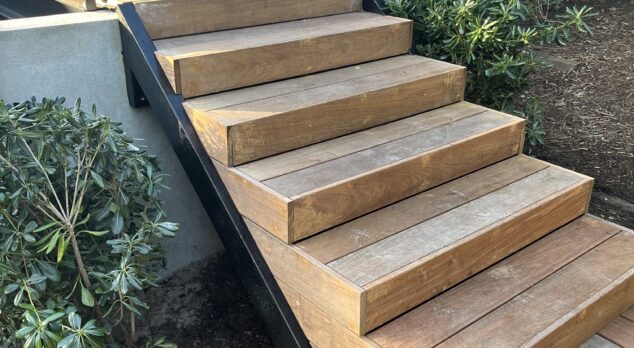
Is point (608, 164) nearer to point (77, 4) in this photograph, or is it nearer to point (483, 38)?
point (483, 38)

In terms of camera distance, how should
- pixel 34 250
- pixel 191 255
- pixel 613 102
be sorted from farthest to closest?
pixel 613 102 → pixel 191 255 → pixel 34 250

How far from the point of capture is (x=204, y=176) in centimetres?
220

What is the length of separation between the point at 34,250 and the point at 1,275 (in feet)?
0.46

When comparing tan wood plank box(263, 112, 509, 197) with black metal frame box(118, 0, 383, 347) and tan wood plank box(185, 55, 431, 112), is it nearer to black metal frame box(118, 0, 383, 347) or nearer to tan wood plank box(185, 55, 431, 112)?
black metal frame box(118, 0, 383, 347)

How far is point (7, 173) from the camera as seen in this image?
1762 millimetres

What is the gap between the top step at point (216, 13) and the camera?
96.6 inches

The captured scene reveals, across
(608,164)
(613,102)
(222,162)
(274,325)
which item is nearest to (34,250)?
(222,162)

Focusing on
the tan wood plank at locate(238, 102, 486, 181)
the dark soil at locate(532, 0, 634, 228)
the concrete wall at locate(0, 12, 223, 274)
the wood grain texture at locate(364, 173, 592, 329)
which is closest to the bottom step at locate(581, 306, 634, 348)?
the wood grain texture at locate(364, 173, 592, 329)

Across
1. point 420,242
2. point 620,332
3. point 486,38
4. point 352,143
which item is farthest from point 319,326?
point 486,38

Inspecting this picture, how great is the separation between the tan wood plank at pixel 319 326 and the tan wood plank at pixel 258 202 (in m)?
0.20

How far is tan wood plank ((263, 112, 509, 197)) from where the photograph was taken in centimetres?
196

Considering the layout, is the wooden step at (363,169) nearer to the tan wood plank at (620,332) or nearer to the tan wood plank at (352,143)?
the tan wood plank at (352,143)

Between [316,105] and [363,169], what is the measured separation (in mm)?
337

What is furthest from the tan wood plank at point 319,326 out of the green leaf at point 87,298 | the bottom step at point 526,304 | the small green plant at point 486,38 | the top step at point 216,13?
the small green plant at point 486,38
